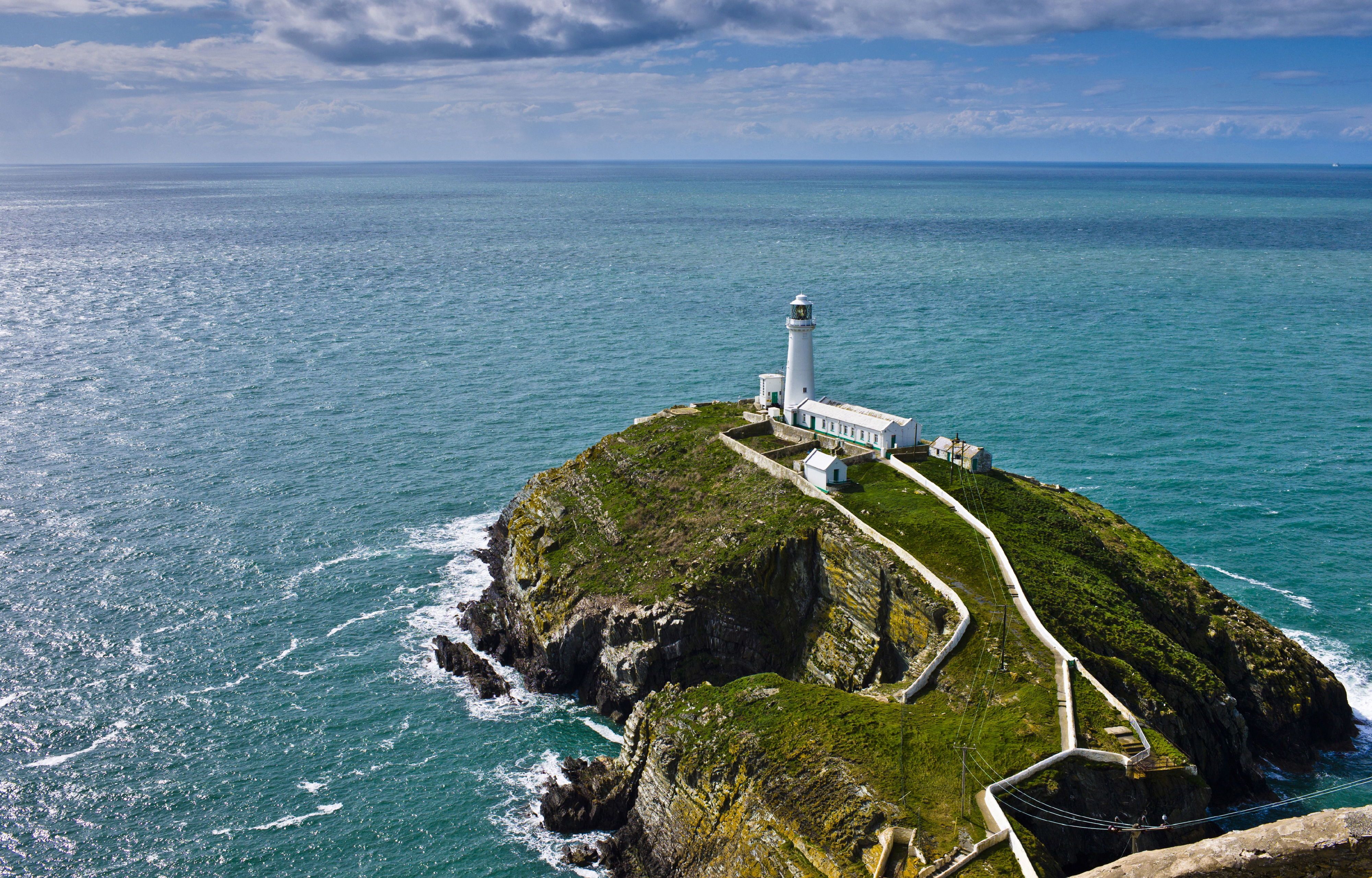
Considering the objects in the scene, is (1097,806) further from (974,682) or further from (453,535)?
(453,535)

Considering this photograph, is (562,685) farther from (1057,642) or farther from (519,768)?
(1057,642)

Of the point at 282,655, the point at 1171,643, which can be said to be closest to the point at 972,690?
the point at 1171,643

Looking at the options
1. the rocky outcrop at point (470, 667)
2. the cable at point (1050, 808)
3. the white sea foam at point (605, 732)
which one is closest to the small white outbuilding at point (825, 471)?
the white sea foam at point (605, 732)

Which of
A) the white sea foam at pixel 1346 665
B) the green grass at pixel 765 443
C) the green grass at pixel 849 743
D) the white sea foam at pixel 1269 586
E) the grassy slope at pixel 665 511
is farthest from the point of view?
the green grass at pixel 765 443

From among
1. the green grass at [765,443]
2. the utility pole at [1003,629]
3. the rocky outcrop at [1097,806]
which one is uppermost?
the green grass at [765,443]

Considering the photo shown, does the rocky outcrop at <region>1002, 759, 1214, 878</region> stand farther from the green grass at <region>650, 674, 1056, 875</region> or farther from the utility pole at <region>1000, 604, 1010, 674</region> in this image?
the utility pole at <region>1000, 604, 1010, 674</region>

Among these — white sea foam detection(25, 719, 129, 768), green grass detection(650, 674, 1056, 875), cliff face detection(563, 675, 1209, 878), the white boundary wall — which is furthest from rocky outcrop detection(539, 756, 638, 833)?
white sea foam detection(25, 719, 129, 768)

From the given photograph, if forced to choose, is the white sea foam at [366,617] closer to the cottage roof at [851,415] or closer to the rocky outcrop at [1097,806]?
the cottage roof at [851,415]
